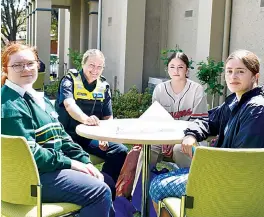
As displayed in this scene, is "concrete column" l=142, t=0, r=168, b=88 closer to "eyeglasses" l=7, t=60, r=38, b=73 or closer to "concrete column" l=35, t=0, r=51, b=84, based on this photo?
"concrete column" l=35, t=0, r=51, b=84

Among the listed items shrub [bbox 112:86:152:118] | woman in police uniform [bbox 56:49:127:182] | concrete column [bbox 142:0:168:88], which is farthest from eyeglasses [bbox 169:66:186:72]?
concrete column [bbox 142:0:168:88]

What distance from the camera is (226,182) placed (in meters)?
2.31

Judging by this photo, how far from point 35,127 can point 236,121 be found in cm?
121

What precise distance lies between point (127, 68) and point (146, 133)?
7.16 meters

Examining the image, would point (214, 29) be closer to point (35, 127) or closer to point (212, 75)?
point (212, 75)

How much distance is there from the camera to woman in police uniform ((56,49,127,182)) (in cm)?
419

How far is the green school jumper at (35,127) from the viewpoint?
2.69 m

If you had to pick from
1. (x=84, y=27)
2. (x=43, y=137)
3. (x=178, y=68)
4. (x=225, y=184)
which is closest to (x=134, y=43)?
(x=178, y=68)

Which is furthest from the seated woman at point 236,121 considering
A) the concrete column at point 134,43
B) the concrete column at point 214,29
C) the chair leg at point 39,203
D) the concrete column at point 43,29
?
the concrete column at point 43,29

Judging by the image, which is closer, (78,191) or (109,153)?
(78,191)

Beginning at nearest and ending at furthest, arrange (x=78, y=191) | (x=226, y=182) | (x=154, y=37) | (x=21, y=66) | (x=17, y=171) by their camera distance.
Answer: (x=226, y=182) → (x=17, y=171) → (x=78, y=191) → (x=21, y=66) → (x=154, y=37)

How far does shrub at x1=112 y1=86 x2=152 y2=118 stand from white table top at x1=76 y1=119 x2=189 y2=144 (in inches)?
206

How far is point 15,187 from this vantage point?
2.57 metres

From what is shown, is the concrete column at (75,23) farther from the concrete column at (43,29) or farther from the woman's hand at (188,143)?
the woman's hand at (188,143)
